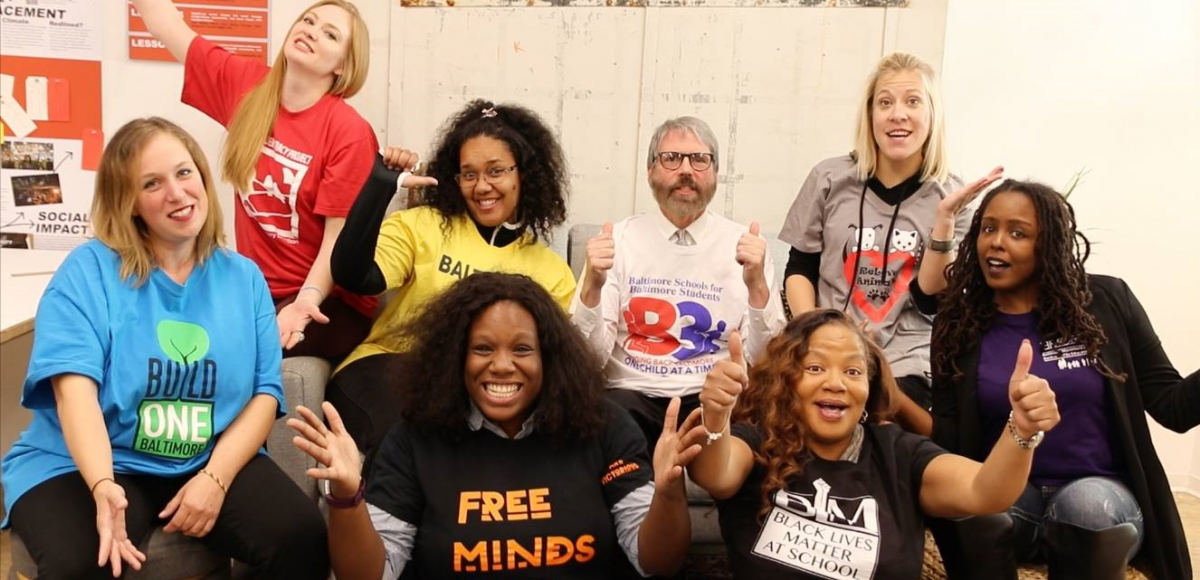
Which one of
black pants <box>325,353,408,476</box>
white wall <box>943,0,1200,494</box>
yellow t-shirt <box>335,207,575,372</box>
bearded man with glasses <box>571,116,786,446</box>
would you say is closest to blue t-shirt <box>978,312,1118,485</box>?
bearded man with glasses <box>571,116,786,446</box>

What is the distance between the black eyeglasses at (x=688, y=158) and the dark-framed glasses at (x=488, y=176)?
0.44 m

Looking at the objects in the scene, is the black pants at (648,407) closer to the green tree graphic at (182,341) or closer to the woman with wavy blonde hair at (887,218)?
the woman with wavy blonde hair at (887,218)

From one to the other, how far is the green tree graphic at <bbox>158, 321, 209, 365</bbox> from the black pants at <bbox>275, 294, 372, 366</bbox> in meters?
0.59

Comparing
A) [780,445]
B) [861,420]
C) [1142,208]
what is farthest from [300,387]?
[1142,208]

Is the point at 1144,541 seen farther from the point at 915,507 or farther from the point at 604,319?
the point at 604,319

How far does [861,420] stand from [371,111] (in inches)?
83.2

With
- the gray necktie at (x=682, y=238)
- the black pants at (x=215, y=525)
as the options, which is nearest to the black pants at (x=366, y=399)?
the black pants at (x=215, y=525)

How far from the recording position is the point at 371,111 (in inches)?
127

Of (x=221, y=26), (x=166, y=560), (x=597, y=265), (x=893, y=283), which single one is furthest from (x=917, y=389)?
(x=221, y=26)

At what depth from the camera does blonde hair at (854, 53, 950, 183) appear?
2535mm

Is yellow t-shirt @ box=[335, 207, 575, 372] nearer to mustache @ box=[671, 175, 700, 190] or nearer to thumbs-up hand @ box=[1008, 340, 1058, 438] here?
mustache @ box=[671, 175, 700, 190]

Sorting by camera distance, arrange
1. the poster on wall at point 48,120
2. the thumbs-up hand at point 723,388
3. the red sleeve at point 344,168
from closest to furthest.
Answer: the thumbs-up hand at point 723,388 < the red sleeve at point 344,168 < the poster on wall at point 48,120

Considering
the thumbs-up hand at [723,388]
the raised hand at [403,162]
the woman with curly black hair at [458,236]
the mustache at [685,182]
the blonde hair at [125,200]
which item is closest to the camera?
the thumbs-up hand at [723,388]

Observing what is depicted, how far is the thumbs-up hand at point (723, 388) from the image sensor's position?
1485 mm
